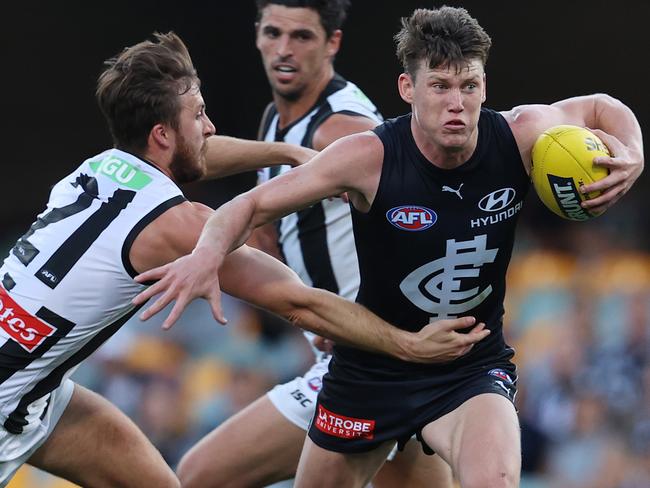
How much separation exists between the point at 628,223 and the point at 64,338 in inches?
275

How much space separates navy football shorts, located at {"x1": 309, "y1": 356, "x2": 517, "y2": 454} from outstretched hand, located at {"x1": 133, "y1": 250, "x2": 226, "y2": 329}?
1.14 metres

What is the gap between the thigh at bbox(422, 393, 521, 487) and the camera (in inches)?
181

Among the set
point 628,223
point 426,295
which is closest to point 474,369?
point 426,295

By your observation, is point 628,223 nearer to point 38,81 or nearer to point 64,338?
point 38,81

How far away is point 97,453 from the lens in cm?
562

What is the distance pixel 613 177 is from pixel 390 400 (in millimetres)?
1412

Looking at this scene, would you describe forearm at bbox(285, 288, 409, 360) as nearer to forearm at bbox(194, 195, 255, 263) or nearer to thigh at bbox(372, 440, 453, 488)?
forearm at bbox(194, 195, 255, 263)

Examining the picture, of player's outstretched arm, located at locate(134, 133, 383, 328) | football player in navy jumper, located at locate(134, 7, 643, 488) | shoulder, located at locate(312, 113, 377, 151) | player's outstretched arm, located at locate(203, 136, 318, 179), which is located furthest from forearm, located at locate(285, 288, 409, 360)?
shoulder, located at locate(312, 113, 377, 151)

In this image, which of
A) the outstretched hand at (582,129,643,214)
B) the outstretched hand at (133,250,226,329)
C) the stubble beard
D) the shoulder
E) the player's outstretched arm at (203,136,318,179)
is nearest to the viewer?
the outstretched hand at (133,250,226,329)

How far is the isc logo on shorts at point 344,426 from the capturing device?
531 centimetres

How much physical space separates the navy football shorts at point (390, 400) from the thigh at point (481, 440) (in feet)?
0.24

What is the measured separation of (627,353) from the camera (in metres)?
9.82

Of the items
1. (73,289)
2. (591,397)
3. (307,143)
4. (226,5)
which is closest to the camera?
(73,289)

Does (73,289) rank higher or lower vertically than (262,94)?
higher
